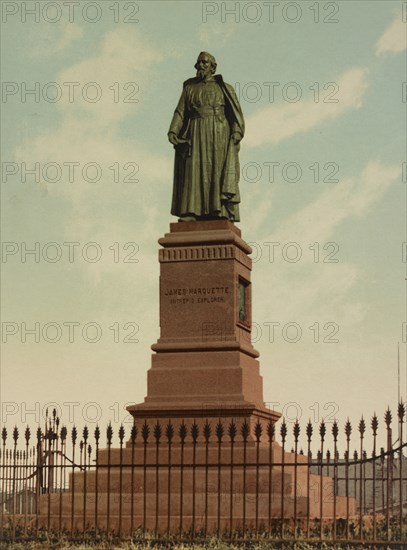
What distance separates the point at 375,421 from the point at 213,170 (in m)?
7.65

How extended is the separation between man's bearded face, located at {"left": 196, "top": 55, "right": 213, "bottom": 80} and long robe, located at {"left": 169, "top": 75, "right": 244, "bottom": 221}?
0.46 feet

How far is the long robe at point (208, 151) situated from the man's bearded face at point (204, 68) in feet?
0.46

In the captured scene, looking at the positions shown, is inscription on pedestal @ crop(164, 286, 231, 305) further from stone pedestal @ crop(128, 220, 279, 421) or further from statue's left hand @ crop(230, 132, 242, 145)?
statue's left hand @ crop(230, 132, 242, 145)

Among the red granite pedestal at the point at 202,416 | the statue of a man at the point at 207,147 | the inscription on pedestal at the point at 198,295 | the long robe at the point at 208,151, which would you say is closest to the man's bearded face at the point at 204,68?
the statue of a man at the point at 207,147

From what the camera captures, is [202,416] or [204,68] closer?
[202,416]

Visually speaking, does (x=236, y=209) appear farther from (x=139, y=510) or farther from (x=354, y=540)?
(x=354, y=540)

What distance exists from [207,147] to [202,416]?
5.17 meters

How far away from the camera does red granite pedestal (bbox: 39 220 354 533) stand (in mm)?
19359

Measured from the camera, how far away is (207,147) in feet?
75.5

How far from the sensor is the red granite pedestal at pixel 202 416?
1936 centimetres

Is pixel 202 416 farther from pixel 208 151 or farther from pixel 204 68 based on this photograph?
pixel 204 68

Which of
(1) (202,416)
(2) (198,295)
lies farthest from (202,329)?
(1) (202,416)

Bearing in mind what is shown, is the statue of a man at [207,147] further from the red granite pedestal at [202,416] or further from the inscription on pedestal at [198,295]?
the inscription on pedestal at [198,295]

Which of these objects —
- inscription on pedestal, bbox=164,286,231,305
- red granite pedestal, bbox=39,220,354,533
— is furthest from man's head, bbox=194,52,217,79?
inscription on pedestal, bbox=164,286,231,305
